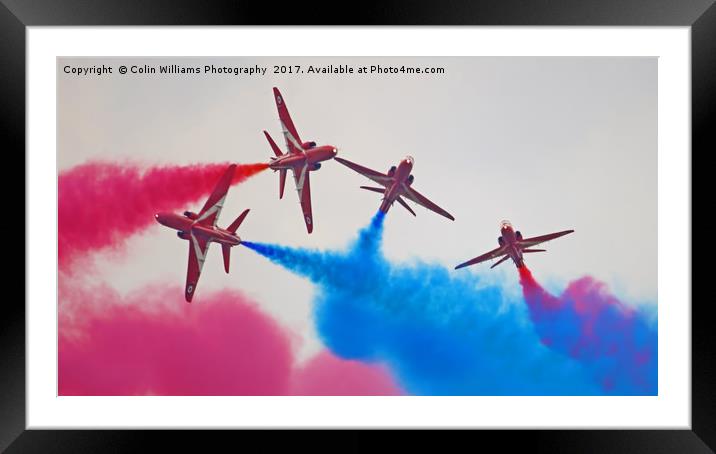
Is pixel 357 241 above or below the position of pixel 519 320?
above

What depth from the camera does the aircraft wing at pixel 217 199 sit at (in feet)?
13.0

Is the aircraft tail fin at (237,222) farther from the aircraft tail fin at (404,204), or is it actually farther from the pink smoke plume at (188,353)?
the aircraft tail fin at (404,204)

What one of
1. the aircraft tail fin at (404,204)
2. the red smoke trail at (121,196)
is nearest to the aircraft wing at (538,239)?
the aircraft tail fin at (404,204)

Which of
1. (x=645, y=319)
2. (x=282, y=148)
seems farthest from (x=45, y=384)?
(x=645, y=319)

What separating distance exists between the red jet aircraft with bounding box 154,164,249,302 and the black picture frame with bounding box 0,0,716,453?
1.07 m

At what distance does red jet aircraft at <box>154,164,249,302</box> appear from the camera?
3.94 m

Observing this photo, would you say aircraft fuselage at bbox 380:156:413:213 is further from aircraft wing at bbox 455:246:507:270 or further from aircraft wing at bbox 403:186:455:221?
aircraft wing at bbox 455:246:507:270

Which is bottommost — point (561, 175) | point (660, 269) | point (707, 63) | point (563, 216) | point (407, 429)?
point (407, 429)

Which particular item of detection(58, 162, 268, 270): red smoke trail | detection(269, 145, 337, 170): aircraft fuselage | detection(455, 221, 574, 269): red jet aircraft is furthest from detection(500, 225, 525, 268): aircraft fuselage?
detection(58, 162, 268, 270): red smoke trail

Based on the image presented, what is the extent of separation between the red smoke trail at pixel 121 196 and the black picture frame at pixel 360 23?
37cm

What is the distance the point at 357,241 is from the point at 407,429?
1.44 m

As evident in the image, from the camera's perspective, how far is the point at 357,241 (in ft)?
13.1

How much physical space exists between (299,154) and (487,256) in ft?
5.39

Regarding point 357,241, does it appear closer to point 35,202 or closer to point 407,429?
point 407,429
